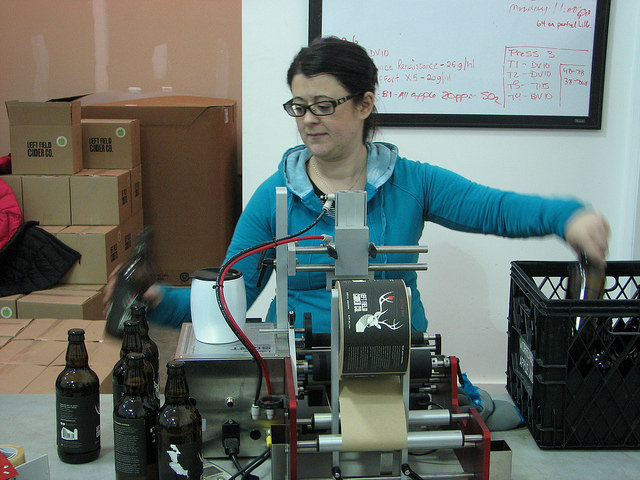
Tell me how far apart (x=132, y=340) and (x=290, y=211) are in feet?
2.07

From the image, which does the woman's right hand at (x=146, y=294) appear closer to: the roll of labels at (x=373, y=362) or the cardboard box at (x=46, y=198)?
the roll of labels at (x=373, y=362)

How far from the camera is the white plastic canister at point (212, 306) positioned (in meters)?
1.25

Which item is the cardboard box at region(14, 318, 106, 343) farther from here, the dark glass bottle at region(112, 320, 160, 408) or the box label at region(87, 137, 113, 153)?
the box label at region(87, 137, 113, 153)

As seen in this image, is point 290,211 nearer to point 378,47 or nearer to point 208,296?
point 208,296

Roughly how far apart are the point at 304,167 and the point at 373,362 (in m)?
0.85

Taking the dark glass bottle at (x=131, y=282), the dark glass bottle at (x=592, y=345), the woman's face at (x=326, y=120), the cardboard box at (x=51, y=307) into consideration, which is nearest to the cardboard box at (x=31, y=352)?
the cardboard box at (x=51, y=307)

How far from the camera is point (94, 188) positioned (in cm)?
335

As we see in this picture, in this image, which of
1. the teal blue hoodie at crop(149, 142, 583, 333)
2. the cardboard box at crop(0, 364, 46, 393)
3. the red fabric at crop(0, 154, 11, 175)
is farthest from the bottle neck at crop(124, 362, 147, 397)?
the red fabric at crop(0, 154, 11, 175)

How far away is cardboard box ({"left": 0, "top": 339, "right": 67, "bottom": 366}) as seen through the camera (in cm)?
213

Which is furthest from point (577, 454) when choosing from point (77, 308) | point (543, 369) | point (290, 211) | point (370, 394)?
point (77, 308)

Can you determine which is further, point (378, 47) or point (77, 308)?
point (77, 308)

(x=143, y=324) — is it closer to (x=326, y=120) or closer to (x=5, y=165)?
(x=326, y=120)

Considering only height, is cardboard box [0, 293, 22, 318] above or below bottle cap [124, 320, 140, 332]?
below

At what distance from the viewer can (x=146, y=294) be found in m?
1.32
